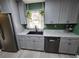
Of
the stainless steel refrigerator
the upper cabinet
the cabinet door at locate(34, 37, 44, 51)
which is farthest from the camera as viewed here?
the cabinet door at locate(34, 37, 44, 51)

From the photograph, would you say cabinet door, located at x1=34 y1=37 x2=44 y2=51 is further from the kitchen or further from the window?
the window

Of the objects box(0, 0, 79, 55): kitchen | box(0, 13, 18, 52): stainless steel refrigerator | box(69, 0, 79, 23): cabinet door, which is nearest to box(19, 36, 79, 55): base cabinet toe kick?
box(0, 0, 79, 55): kitchen

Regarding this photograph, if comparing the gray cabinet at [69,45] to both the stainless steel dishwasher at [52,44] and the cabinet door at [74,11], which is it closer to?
the stainless steel dishwasher at [52,44]

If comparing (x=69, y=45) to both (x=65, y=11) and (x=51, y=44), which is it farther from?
(x=65, y=11)

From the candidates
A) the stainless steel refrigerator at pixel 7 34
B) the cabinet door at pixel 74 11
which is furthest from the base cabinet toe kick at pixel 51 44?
the cabinet door at pixel 74 11

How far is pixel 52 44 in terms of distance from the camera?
2.10 m

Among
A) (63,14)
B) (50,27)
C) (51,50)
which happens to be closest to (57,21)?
(63,14)

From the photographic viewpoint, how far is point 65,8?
2025 mm

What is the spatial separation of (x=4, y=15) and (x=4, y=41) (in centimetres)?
107

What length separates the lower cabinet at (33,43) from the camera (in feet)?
7.13

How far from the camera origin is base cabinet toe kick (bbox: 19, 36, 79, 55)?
1967mm

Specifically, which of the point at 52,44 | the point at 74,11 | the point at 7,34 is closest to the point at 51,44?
the point at 52,44

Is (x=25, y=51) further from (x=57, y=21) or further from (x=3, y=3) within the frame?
(x=3, y=3)

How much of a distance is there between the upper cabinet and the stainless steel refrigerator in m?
1.41
